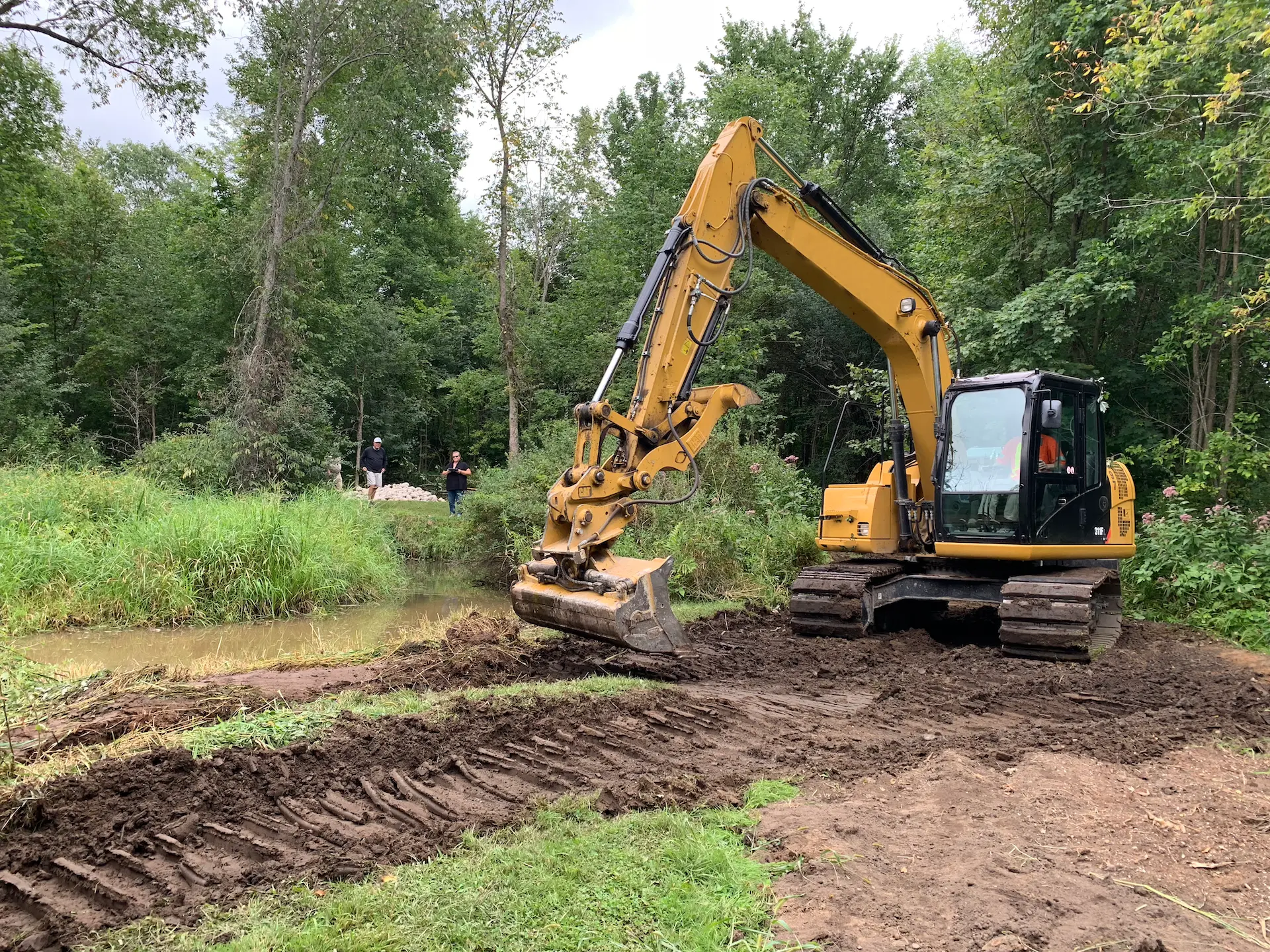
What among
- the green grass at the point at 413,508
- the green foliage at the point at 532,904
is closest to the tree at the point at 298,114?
the green grass at the point at 413,508

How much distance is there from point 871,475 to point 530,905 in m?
6.64

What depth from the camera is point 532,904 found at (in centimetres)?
261

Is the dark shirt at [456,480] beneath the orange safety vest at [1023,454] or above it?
beneath

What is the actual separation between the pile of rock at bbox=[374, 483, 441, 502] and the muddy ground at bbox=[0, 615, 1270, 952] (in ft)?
48.0

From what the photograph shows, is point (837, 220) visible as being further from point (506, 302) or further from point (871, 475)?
point (506, 302)

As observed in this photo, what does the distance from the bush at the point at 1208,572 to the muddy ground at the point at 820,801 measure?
9.55ft

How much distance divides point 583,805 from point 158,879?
157cm

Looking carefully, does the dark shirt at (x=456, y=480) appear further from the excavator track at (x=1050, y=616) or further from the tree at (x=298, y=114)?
the excavator track at (x=1050, y=616)

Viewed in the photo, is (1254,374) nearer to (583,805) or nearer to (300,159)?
(583,805)

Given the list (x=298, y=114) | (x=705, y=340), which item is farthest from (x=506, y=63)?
(x=705, y=340)

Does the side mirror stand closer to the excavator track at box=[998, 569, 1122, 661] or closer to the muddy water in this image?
the excavator track at box=[998, 569, 1122, 661]

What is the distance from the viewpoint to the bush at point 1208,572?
27.4 feet

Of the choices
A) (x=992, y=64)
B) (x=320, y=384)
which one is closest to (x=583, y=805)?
(x=992, y=64)

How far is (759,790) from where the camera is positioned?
372 cm
